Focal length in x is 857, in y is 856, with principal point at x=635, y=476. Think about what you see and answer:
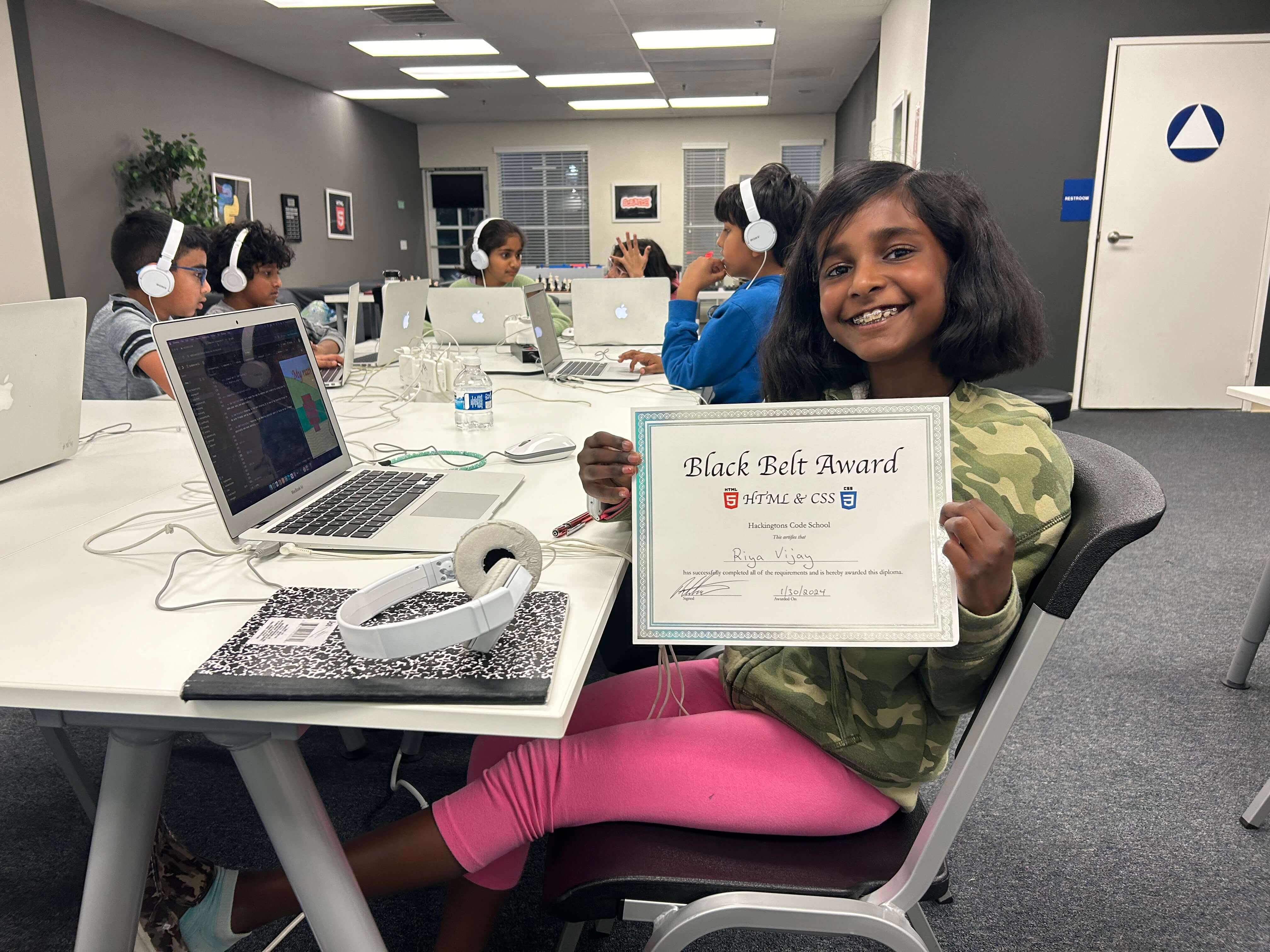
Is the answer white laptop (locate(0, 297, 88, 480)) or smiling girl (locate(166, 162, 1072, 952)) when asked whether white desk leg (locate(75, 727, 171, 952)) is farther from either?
white laptop (locate(0, 297, 88, 480))

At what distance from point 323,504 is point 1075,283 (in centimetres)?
533

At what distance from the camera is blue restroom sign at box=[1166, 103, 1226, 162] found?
16.4 feet

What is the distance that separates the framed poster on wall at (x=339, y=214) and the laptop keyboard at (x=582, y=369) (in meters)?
6.92

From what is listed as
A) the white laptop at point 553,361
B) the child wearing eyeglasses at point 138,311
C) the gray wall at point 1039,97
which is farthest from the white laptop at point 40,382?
the gray wall at point 1039,97

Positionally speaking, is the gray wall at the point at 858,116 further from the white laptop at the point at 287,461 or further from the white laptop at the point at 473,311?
the white laptop at the point at 287,461

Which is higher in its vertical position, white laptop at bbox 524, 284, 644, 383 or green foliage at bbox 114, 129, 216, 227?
green foliage at bbox 114, 129, 216, 227

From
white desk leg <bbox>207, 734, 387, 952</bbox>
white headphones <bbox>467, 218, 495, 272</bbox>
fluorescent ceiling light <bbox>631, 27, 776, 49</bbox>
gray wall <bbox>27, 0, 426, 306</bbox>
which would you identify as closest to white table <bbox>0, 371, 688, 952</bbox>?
white desk leg <bbox>207, 734, 387, 952</bbox>

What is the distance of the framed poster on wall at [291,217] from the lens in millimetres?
8203

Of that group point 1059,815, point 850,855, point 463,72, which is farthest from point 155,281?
point 463,72

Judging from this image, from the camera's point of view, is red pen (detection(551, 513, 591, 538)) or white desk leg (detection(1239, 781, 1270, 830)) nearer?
red pen (detection(551, 513, 591, 538))

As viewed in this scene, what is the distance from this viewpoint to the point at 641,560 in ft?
2.75

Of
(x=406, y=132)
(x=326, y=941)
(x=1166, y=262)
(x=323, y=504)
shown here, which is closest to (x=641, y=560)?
(x=326, y=941)

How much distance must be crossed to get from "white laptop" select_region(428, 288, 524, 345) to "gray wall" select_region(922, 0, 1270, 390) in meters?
2.99

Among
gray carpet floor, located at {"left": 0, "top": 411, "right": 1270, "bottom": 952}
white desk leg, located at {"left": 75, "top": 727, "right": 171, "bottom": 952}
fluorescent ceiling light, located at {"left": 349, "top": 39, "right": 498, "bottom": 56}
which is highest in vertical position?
fluorescent ceiling light, located at {"left": 349, "top": 39, "right": 498, "bottom": 56}
